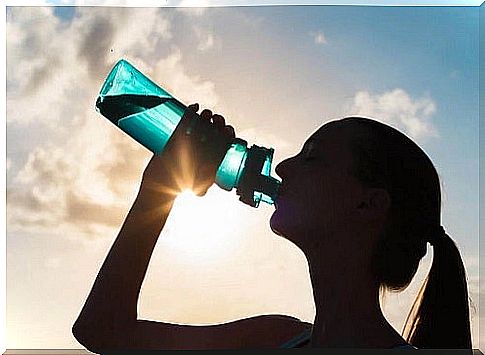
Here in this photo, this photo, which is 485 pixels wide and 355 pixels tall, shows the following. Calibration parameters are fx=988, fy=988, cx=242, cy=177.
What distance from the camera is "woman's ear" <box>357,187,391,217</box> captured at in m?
2.30

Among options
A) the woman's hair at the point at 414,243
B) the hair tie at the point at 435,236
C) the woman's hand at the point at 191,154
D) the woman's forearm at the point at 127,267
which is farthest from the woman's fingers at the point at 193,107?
the hair tie at the point at 435,236

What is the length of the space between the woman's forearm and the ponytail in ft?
2.09

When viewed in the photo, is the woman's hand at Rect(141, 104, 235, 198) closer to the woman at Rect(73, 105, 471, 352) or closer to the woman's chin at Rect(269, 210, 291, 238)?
the woman at Rect(73, 105, 471, 352)

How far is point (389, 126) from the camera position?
2.47 metres

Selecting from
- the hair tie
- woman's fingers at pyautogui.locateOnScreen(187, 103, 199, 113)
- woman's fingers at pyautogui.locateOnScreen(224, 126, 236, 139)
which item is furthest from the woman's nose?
the hair tie

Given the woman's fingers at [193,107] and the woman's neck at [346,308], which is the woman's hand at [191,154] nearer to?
the woman's fingers at [193,107]

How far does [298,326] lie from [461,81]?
0.75 m

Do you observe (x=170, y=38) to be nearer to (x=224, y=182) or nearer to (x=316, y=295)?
(x=224, y=182)

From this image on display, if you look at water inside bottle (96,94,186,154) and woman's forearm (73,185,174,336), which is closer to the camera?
water inside bottle (96,94,186,154)

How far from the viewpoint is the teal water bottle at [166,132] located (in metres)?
2.28

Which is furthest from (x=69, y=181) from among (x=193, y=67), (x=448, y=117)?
(x=448, y=117)

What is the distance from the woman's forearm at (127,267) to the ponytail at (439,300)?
64 cm

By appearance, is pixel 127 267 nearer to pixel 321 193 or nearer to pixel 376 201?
pixel 321 193

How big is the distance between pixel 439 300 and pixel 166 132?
73 cm
